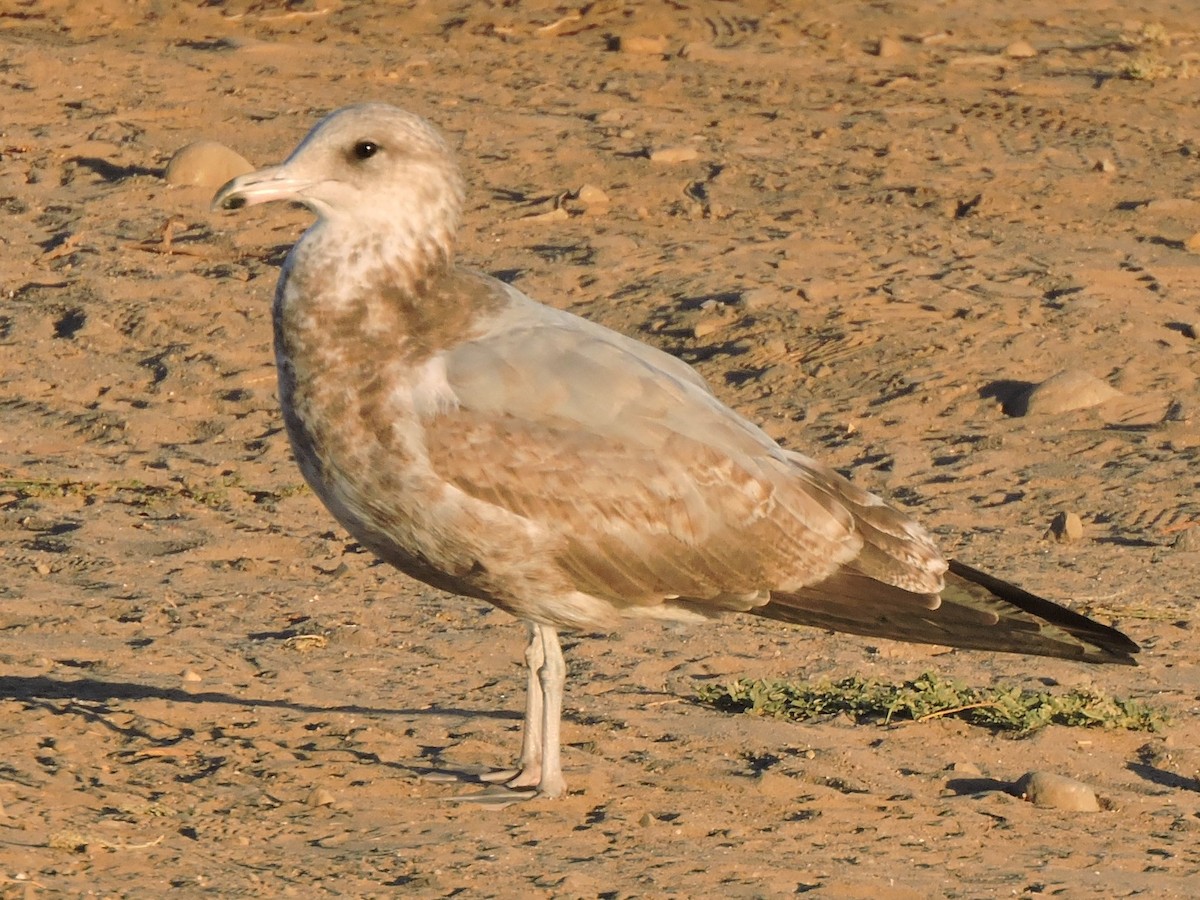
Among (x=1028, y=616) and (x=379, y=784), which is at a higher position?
(x=1028, y=616)

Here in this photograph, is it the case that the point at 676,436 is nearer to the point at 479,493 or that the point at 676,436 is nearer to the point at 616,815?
the point at 479,493

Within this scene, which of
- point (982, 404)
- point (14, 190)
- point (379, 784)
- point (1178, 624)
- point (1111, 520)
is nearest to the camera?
point (379, 784)

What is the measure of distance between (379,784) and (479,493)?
0.90 m

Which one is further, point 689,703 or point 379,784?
point 689,703

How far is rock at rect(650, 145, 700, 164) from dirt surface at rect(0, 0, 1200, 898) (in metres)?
0.10

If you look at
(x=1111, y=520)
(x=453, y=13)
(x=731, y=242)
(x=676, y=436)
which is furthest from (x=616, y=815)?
(x=453, y=13)

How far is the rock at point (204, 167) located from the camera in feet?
38.6

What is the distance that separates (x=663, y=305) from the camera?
33.4 ft

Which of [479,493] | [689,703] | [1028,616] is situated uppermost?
[479,493]

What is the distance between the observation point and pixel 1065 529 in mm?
7934

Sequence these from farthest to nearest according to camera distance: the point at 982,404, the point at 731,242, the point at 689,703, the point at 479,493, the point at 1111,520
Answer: the point at 731,242 < the point at 982,404 < the point at 1111,520 < the point at 689,703 < the point at 479,493

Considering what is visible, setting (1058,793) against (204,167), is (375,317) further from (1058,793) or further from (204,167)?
(204,167)

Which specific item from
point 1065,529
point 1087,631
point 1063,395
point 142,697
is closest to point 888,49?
point 1063,395

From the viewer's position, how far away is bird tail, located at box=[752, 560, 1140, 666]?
5410 millimetres
